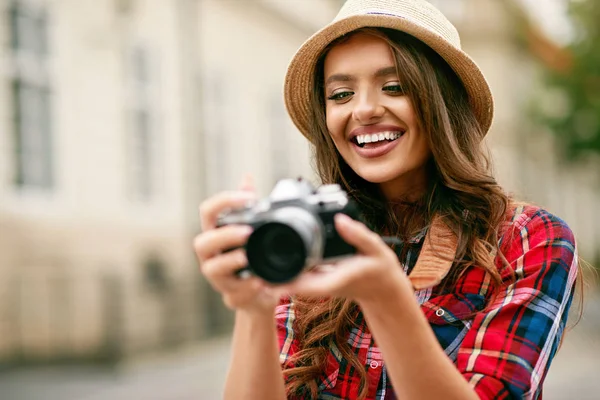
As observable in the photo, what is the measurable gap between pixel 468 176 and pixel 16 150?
27.9 feet

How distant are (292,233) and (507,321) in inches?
25.0

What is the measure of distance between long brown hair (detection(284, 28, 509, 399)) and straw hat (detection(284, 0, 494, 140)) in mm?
44

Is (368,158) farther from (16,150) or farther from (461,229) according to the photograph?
(16,150)

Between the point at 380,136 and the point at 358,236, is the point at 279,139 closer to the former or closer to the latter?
the point at 380,136

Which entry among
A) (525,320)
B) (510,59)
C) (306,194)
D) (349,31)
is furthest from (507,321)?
(510,59)

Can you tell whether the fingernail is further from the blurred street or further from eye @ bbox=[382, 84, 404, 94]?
the blurred street

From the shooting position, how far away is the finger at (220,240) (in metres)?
1.54

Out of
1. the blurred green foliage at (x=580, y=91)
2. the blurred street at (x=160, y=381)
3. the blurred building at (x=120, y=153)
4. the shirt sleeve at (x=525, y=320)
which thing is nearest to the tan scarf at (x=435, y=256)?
the shirt sleeve at (x=525, y=320)

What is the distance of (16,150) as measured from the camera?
9602mm

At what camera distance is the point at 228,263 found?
1.54m

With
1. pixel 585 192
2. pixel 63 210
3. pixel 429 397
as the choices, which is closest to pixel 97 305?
pixel 63 210

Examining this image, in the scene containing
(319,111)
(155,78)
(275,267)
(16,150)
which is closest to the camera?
(275,267)

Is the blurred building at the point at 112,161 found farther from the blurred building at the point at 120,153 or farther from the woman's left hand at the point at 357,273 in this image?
the woman's left hand at the point at 357,273

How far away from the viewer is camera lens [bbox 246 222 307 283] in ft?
4.82
